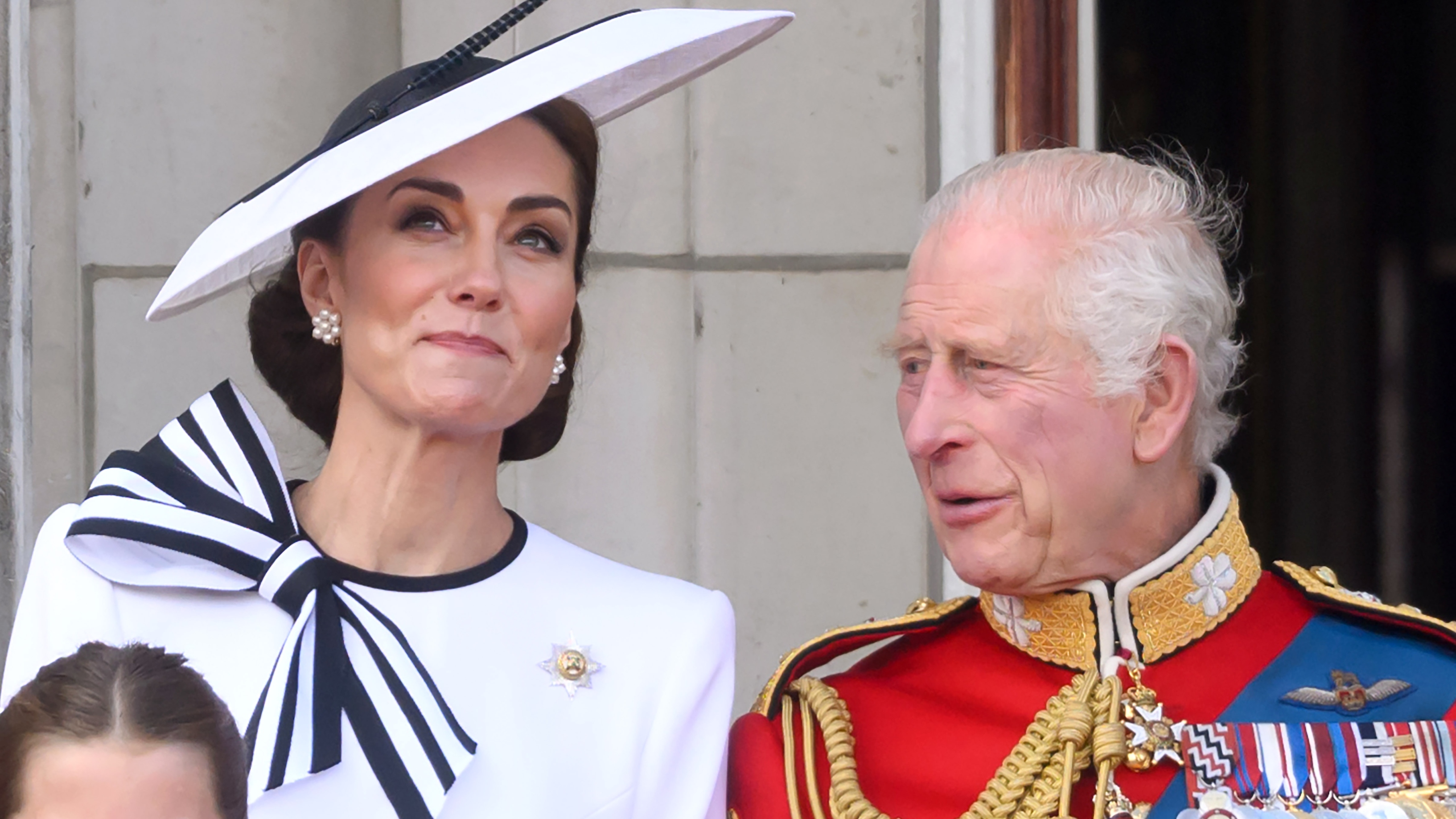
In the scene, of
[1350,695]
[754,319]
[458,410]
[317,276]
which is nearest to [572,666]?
[458,410]

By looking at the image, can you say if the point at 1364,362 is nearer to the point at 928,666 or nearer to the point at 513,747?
the point at 928,666

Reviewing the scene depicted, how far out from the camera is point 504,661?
6.88ft

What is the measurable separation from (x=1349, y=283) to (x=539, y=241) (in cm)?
310

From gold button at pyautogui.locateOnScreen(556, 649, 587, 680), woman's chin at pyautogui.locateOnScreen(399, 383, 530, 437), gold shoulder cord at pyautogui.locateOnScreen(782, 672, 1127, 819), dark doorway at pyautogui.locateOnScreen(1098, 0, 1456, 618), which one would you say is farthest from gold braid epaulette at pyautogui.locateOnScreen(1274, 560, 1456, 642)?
dark doorway at pyautogui.locateOnScreen(1098, 0, 1456, 618)

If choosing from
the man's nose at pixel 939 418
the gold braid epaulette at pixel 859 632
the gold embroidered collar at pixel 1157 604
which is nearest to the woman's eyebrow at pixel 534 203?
the man's nose at pixel 939 418

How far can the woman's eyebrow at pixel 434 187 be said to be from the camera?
6.78 feet

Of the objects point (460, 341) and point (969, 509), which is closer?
point (460, 341)

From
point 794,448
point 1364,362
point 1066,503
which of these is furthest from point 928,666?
point 1364,362

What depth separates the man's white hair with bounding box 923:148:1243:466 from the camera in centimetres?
222

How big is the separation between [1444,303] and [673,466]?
233 centimetres

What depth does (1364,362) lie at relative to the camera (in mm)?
4688

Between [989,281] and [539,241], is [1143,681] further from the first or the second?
[539,241]

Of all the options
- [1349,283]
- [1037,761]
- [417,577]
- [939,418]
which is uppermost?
[1349,283]

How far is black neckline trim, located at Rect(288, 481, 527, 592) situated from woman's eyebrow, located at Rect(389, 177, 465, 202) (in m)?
0.42
